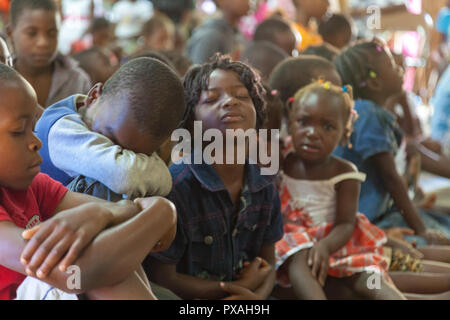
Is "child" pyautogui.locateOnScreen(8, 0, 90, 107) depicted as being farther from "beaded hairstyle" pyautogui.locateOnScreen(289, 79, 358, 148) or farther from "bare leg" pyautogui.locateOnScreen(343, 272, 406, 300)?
"bare leg" pyautogui.locateOnScreen(343, 272, 406, 300)

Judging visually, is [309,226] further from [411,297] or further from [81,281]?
[81,281]

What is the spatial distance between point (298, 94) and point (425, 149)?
1.32 m

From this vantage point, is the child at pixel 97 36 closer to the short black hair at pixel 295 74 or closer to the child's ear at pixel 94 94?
the short black hair at pixel 295 74

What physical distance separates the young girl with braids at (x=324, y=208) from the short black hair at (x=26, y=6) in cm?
104

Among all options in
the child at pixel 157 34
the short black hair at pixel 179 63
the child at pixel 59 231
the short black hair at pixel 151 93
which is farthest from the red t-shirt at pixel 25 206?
the child at pixel 157 34

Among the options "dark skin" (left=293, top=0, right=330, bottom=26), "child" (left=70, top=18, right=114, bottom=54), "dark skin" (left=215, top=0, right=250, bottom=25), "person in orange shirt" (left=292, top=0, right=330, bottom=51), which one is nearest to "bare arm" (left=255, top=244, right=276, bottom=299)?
"dark skin" (left=215, top=0, right=250, bottom=25)

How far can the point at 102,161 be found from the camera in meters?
1.16

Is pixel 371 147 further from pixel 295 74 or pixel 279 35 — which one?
pixel 279 35

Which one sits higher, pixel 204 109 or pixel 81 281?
pixel 204 109

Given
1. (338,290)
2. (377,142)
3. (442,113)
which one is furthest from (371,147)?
(442,113)

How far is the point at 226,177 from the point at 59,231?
2.30ft

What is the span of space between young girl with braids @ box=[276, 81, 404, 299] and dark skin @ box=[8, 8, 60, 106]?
0.99 meters

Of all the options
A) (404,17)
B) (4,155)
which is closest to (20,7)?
(4,155)

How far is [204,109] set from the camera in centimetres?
149
